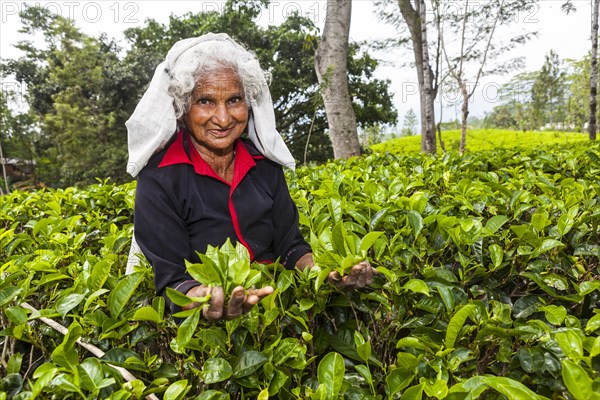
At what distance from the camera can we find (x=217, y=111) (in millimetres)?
1608

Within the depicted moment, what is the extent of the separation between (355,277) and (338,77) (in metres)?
5.31

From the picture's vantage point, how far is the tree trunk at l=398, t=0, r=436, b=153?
26.4ft

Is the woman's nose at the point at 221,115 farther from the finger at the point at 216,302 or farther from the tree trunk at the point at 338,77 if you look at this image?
the tree trunk at the point at 338,77

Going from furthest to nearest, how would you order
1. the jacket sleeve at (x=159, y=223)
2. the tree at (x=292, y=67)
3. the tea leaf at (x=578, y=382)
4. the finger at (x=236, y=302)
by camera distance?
the tree at (x=292, y=67)
the jacket sleeve at (x=159, y=223)
the finger at (x=236, y=302)
the tea leaf at (x=578, y=382)

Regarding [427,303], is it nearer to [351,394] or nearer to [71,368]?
[351,394]

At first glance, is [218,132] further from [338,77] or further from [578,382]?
[338,77]

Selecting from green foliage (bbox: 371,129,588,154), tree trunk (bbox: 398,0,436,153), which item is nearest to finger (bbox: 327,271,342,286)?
tree trunk (bbox: 398,0,436,153)

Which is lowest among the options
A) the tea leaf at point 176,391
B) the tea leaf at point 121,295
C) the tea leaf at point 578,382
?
the tea leaf at point 176,391

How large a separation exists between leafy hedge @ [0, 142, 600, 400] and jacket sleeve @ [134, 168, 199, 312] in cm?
9

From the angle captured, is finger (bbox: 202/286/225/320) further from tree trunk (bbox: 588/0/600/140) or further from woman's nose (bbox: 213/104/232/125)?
tree trunk (bbox: 588/0/600/140)

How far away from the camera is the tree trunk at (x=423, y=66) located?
317 inches

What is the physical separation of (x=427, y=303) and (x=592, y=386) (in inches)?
18.4

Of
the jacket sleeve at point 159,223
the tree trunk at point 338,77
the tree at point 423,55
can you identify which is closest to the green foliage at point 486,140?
the tree at point 423,55

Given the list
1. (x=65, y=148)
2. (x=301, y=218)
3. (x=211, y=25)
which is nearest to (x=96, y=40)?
(x=65, y=148)
